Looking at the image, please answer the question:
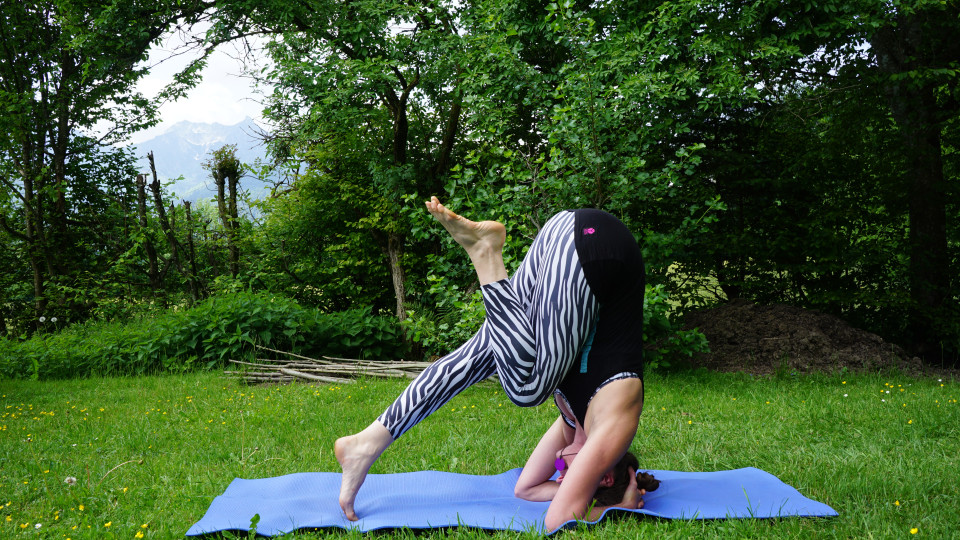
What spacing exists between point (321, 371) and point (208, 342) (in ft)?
5.47

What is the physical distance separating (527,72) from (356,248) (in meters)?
4.34

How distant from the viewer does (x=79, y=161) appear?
11844 mm

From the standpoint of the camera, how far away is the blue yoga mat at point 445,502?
8.36 ft

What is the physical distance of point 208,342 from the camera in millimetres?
7227

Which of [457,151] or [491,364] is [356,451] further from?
[457,151]

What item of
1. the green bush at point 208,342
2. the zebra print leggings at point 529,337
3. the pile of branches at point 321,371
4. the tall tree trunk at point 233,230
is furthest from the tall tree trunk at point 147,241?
the zebra print leggings at point 529,337

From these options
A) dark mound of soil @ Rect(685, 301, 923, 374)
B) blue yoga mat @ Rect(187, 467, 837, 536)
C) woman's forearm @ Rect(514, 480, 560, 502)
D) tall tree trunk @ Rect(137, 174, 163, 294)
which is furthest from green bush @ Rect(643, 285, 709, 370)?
tall tree trunk @ Rect(137, 174, 163, 294)

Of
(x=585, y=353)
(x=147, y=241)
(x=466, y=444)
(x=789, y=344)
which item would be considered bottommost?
(x=466, y=444)

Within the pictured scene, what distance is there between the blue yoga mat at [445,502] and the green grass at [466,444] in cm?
11

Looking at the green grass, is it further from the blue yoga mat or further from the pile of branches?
the pile of branches

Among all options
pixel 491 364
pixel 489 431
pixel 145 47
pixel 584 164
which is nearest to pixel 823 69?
pixel 584 164

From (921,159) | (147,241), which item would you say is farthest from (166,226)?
(921,159)

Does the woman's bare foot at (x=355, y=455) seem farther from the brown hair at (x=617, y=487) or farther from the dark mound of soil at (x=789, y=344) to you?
the dark mound of soil at (x=789, y=344)

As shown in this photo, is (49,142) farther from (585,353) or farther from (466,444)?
(585,353)
